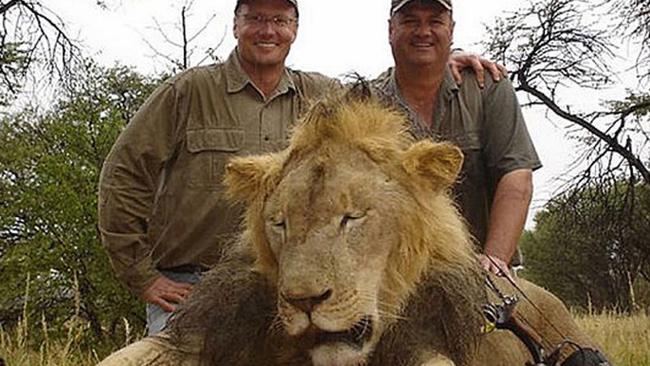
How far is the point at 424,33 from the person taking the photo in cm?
491

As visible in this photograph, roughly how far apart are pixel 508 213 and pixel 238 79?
148 cm

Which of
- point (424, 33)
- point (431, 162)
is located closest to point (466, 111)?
point (424, 33)

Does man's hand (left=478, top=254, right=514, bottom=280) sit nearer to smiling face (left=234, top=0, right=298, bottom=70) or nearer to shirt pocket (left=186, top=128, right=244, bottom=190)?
shirt pocket (left=186, top=128, right=244, bottom=190)

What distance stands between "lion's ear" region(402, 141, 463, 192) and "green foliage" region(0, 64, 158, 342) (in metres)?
14.3

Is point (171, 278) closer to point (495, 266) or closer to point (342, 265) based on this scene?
point (495, 266)

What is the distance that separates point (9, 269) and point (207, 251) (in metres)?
14.9

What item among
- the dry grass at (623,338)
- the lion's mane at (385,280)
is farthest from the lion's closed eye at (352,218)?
the dry grass at (623,338)

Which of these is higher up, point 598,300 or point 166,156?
point 166,156

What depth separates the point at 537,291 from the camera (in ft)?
14.9

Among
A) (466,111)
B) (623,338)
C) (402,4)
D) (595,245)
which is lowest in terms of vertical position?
(595,245)

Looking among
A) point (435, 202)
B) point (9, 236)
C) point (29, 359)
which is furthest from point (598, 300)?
point (435, 202)

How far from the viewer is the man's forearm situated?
180 inches

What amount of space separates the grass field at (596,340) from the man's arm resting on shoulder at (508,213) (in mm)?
2084

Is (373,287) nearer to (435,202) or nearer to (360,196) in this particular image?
(360,196)
